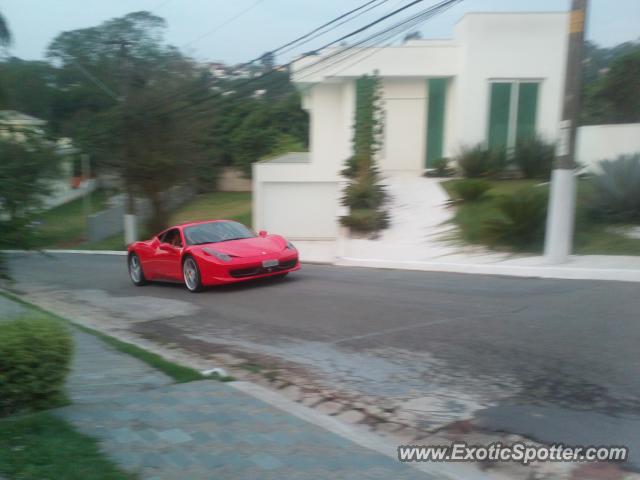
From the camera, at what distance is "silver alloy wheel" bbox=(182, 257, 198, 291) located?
37.9 ft

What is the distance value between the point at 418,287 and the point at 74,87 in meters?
39.2

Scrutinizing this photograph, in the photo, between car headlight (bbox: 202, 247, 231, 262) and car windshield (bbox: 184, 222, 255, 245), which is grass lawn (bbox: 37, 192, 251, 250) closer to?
car windshield (bbox: 184, 222, 255, 245)

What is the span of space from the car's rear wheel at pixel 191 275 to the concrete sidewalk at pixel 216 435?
5.65 metres

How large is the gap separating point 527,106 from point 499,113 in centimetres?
97

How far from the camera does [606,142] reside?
17.1 metres

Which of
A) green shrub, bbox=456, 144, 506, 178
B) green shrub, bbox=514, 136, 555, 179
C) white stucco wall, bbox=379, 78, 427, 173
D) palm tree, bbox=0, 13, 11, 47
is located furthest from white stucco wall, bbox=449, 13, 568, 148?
palm tree, bbox=0, 13, 11, 47

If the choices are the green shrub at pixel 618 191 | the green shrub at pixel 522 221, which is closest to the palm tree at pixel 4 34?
the green shrub at pixel 522 221

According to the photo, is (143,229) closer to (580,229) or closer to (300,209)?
(300,209)

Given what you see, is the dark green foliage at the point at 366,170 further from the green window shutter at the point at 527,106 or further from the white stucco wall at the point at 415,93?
the green window shutter at the point at 527,106

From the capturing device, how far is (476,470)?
4.04 metres

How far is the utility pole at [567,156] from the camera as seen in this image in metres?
10.7

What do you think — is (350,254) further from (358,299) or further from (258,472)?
(258,472)

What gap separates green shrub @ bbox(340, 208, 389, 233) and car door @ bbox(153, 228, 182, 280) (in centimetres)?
581

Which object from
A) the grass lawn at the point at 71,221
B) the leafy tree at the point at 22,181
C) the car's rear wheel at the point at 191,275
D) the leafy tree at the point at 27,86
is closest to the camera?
the leafy tree at the point at 22,181
